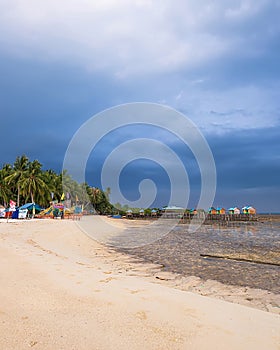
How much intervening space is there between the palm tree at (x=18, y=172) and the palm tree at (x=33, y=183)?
652 mm

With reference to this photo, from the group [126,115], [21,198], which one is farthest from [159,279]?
[21,198]

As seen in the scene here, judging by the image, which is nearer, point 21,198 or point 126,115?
point 126,115

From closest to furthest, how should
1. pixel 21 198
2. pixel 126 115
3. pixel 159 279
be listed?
1. pixel 159 279
2. pixel 126 115
3. pixel 21 198

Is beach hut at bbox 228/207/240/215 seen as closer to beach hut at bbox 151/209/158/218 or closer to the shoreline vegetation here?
the shoreline vegetation

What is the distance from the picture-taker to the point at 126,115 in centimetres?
2595

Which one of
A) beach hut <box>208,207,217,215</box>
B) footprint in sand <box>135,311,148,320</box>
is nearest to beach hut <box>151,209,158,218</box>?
beach hut <box>208,207,217,215</box>

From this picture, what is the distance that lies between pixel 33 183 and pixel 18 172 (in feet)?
11.9

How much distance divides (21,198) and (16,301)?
6051cm

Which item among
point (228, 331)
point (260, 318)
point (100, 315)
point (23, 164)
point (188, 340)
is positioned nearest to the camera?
point (188, 340)

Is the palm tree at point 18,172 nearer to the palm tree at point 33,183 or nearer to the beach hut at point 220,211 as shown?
the palm tree at point 33,183

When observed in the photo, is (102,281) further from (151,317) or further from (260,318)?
(260,318)

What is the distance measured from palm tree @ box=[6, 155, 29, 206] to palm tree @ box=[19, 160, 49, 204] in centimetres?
65

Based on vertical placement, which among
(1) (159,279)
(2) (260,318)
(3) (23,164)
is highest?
(3) (23,164)

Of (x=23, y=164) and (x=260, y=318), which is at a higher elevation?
(x=23, y=164)
